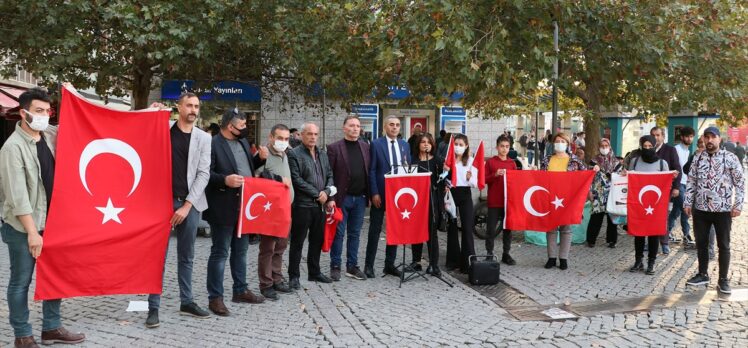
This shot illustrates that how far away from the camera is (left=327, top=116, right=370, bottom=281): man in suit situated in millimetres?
7891

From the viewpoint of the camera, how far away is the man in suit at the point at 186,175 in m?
5.80

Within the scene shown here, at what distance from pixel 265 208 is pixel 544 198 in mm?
4070

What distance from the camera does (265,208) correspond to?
673 cm

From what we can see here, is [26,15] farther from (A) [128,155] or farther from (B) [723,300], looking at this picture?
(B) [723,300]

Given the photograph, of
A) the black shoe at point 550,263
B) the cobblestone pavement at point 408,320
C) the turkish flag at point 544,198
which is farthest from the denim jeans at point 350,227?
the black shoe at point 550,263

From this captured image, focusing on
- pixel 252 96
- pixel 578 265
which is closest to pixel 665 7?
pixel 578 265

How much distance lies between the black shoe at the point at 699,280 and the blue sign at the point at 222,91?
43.6 feet

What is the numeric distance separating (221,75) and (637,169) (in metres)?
9.82

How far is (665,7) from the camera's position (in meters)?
9.82

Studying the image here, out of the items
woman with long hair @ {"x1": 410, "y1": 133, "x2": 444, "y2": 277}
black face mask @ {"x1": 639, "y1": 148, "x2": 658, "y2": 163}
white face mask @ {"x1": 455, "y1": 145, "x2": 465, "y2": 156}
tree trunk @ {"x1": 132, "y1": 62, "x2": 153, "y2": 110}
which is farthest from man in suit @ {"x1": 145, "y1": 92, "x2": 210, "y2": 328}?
tree trunk @ {"x1": 132, "y1": 62, "x2": 153, "y2": 110}

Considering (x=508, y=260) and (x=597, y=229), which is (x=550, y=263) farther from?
(x=597, y=229)

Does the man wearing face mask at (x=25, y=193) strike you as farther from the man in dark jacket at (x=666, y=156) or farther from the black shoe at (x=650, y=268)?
the man in dark jacket at (x=666, y=156)

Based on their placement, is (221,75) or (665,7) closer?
(665,7)

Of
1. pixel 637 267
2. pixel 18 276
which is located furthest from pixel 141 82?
pixel 637 267
